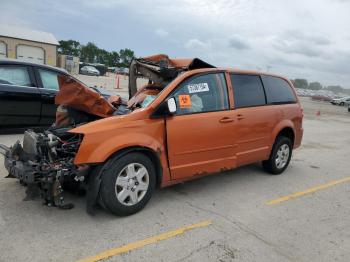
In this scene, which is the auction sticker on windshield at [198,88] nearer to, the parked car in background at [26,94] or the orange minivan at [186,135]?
the orange minivan at [186,135]

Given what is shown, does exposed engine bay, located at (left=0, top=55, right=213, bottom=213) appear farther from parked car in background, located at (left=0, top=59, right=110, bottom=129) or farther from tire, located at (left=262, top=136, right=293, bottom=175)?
parked car in background, located at (left=0, top=59, right=110, bottom=129)

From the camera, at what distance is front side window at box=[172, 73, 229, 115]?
4.56m

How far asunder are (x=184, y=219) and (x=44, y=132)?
7.04 feet

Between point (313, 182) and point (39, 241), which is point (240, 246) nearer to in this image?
point (39, 241)

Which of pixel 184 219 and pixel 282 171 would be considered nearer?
pixel 184 219

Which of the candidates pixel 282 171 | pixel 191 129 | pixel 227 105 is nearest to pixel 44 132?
pixel 191 129

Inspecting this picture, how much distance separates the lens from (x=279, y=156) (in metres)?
6.33

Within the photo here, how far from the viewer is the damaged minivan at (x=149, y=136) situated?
3.85 m

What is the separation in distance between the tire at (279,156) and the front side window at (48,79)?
4.85 meters

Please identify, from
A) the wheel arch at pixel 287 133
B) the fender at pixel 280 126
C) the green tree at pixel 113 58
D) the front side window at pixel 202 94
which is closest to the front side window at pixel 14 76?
the front side window at pixel 202 94

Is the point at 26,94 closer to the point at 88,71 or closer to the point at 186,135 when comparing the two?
the point at 186,135

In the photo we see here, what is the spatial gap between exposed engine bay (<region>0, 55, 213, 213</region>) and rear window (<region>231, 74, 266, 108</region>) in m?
0.62

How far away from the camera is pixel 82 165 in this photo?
3816 millimetres

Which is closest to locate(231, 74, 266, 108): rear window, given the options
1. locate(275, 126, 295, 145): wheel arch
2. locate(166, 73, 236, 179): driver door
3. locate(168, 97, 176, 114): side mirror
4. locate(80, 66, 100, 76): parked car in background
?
locate(166, 73, 236, 179): driver door
